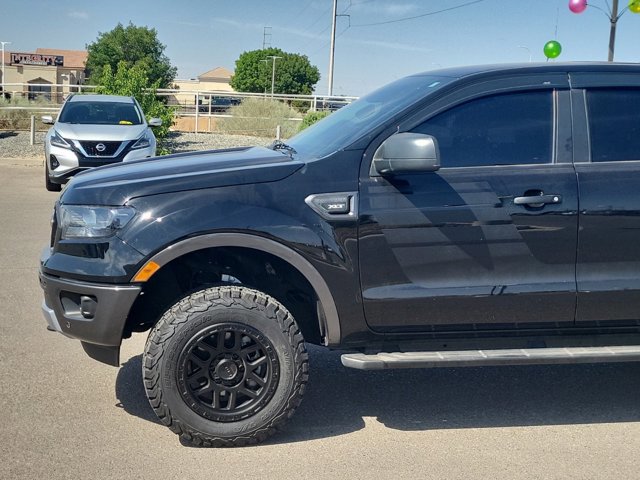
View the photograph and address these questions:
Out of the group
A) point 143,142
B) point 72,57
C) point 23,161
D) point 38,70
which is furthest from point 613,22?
point 72,57

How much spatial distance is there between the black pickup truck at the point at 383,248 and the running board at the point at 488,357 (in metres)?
0.01

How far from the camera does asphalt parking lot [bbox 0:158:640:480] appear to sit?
150 inches

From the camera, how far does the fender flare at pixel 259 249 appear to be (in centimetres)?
385

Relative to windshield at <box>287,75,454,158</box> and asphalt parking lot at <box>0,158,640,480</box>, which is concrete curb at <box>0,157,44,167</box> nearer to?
asphalt parking lot at <box>0,158,640,480</box>

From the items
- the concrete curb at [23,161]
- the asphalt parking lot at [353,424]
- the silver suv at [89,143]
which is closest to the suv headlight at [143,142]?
the silver suv at [89,143]

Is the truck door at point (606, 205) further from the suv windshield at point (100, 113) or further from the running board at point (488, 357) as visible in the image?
the suv windshield at point (100, 113)

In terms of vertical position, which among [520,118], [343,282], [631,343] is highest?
[520,118]

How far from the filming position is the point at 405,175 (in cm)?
404

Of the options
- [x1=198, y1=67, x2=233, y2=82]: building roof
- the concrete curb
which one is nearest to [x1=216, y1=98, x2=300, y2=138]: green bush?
the concrete curb

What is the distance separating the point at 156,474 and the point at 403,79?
2.79 metres

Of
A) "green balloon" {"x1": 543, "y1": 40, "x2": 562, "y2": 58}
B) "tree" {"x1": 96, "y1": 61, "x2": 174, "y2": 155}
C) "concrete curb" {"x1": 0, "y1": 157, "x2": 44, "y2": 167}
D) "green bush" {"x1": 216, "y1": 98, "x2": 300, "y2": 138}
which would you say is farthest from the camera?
"green bush" {"x1": 216, "y1": 98, "x2": 300, "y2": 138}

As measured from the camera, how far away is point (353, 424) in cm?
439

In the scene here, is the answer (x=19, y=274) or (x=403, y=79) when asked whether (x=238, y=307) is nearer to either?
(x=403, y=79)

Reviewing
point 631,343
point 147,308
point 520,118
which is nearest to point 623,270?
point 631,343
